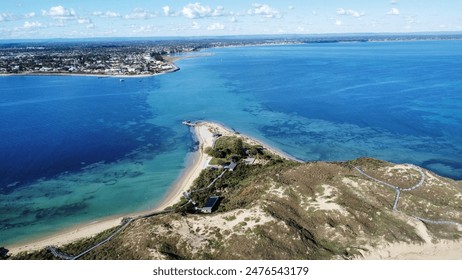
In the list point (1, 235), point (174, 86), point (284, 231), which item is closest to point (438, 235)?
point (284, 231)

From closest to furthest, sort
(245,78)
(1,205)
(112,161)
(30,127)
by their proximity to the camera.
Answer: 1. (1,205)
2. (112,161)
3. (30,127)
4. (245,78)

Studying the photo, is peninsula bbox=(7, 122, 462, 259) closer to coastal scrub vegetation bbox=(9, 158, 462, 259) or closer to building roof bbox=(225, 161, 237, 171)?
coastal scrub vegetation bbox=(9, 158, 462, 259)

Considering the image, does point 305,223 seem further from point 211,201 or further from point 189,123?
point 189,123

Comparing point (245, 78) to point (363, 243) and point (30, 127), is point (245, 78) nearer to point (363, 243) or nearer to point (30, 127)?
point (30, 127)

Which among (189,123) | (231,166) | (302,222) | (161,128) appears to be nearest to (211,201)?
(302,222)

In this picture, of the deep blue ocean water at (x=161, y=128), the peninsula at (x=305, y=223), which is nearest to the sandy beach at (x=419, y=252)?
the peninsula at (x=305, y=223)

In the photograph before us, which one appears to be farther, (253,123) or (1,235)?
(253,123)

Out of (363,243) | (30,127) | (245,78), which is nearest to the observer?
(363,243)

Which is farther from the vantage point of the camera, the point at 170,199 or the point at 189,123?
the point at 189,123
